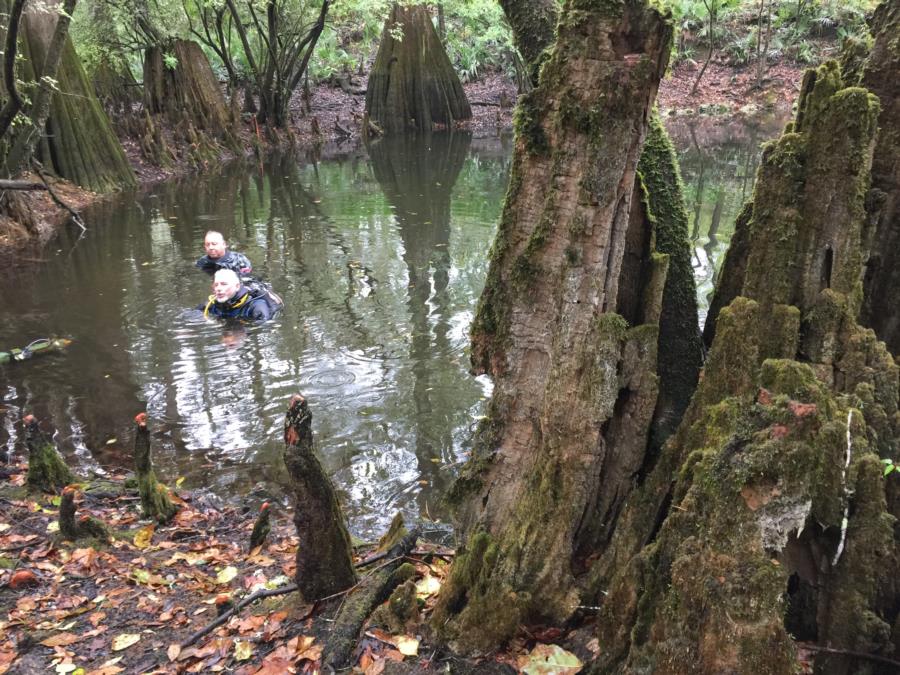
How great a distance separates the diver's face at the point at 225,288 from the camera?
902 centimetres

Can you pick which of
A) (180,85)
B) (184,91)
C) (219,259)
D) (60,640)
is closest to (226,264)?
(219,259)

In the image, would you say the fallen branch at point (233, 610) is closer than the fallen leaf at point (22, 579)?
Yes

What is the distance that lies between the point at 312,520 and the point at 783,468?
2.06 metres

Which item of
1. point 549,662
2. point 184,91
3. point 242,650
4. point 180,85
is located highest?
point 180,85

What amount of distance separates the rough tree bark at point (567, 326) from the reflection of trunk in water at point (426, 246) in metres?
2.65

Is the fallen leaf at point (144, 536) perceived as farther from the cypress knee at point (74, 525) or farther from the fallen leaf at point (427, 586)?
the fallen leaf at point (427, 586)

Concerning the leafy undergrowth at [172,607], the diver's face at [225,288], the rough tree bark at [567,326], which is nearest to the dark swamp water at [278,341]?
the diver's face at [225,288]

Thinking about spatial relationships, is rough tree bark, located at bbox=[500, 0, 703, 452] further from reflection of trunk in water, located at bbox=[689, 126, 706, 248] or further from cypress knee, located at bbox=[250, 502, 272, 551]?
reflection of trunk in water, located at bbox=[689, 126, 706, 248]

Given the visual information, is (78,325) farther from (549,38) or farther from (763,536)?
(763,536)

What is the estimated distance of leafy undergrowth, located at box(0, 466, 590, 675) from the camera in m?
2.84

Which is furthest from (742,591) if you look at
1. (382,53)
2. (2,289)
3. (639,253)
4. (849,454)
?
(382,53)

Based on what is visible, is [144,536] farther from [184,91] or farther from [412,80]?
[412,80]

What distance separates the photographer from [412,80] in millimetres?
30234

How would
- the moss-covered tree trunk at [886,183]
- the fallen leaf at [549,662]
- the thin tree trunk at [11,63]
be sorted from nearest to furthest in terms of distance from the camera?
the fallen leaf at [549,662]
the moss-covered tree trunk at [886,183]
the thin tree trunk at [11,63]
